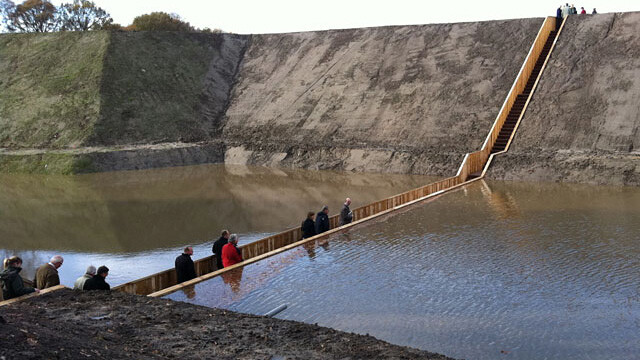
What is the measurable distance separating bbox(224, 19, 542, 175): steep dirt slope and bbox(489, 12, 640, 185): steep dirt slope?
211cm

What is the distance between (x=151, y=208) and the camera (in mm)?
Result: 19203


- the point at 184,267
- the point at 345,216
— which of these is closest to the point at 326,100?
the point at 345,216

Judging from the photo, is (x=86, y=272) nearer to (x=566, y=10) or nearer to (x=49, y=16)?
(x=566, y=10)

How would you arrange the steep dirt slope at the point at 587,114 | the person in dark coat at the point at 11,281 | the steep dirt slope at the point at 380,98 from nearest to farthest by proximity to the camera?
the person in dark coat at the point at 11,281
the steep dirt slope at the point at 587,114
the steep dirt slope at the point at 380,98

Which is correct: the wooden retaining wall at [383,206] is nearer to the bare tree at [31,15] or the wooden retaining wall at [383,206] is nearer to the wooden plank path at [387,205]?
the wooden plank path at [387,205]

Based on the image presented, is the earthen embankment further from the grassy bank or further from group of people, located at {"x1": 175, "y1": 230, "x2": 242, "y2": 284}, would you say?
group of people, located at {"x1": 175, "y1": 230, "x2": 242, "y2": 284}

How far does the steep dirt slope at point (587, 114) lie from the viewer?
22234 millimetres

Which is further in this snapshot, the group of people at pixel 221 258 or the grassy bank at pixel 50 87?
the grassy bank at pixel 50 87

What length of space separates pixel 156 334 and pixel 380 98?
81.1ft

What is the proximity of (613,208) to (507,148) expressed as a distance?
26.6 ft

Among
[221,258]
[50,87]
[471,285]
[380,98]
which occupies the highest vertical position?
[50,87]

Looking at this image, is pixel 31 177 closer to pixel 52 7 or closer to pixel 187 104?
pixel 187 104

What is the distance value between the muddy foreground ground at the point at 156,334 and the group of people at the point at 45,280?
0.32 meters

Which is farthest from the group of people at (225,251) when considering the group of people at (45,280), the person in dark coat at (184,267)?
the group of people at (45,280)
